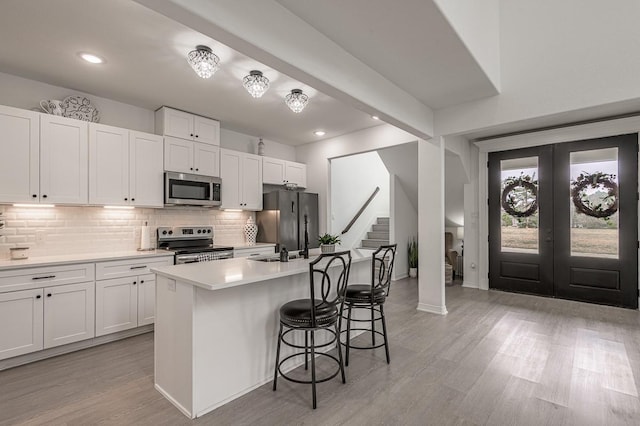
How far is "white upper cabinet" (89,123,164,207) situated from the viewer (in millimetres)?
3490

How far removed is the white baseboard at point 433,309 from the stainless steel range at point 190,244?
2.73m

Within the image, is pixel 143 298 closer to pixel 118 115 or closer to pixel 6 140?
pixel 6 140

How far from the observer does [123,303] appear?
3.37 m

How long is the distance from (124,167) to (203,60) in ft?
5.98

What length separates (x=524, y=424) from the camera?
1.96 metres

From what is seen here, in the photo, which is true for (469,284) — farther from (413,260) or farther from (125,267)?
(125,267)

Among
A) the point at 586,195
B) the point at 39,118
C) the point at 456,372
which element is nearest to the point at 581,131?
the point at 586,195

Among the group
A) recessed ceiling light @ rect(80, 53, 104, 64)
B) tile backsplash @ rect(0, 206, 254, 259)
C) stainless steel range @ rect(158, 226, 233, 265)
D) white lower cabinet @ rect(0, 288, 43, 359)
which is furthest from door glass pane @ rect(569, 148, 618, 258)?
white lower cabinet @ rect(0, 288, 43, 359)

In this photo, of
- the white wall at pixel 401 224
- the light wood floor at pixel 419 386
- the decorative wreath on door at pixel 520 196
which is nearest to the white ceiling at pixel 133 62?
the white wall at pixel 401 224

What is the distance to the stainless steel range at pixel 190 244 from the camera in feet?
12.9

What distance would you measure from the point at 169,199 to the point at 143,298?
1.24 meters

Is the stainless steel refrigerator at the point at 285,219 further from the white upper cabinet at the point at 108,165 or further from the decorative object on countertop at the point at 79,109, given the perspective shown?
the decorative object on countertop at the point at 79,109

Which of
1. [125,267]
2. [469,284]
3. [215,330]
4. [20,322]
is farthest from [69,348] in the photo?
[469,284]

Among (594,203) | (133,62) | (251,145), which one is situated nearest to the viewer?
(133,62)
